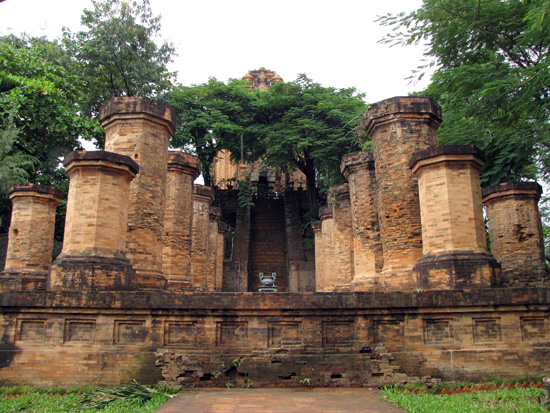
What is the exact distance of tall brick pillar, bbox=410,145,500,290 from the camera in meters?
8.47

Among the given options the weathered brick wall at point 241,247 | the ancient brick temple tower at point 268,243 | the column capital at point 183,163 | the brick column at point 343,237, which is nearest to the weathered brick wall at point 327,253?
the brick column at point 343,237

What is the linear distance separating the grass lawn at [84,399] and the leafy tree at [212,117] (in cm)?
1951

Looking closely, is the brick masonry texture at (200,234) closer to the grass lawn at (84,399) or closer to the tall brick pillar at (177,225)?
the tall brick pillar at (177,225)

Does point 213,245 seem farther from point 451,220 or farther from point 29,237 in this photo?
point 451,220

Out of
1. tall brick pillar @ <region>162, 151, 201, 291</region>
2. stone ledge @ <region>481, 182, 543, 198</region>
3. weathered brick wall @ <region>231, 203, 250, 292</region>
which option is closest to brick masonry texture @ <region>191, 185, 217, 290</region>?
tall brick pillar @ <region>162, 151, 201, 291</region>

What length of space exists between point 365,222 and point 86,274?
302 inches

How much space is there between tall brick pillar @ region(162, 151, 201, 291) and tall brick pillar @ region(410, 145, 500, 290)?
23.0 ft

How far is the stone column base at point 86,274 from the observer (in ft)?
26.8

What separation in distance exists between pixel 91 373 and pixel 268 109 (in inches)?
860

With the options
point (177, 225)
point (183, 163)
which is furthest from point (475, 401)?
point (183, 163)

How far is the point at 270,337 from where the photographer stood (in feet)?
25.4

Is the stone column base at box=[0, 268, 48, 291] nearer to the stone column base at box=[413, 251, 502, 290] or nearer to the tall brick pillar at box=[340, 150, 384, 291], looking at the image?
the tall brick pillar at box=[340, 150, 384, 291]

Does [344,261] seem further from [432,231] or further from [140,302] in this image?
[140,302]

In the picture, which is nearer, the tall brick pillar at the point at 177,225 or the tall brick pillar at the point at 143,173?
the tall brick pillar at the point at 143,173
